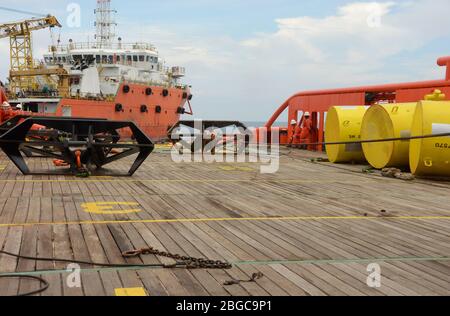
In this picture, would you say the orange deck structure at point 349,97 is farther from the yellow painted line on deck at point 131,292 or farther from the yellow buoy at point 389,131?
the yellow painted line on deck at point 131,292

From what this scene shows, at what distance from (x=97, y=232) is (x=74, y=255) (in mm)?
914

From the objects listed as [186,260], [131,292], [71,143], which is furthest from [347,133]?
[131,292]

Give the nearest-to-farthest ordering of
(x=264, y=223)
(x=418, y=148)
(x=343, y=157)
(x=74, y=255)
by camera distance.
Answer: (x=74, y=255), (x=264, y=223), (x=418, y=148), (x=343, y=157)

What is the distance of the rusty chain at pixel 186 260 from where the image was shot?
4418 mm

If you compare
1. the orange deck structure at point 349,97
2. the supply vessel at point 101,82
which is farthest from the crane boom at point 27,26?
the orange deck structure at point 349,97

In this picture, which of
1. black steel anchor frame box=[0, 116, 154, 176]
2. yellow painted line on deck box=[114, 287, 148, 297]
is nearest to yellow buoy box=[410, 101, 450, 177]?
black steel anchor frame box=[0, 116, 154, 176]

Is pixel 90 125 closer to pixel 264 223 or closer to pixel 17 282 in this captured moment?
pixel 264 223

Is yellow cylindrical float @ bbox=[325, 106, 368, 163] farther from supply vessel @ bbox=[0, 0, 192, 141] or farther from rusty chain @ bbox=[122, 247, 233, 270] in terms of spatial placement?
supply vessel @ bbox=[0, 0, 192, 141]

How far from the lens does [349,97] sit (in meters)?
20.5

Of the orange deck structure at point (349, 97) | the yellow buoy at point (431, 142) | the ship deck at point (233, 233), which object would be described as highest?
the orange deck structure at point (349, 97)

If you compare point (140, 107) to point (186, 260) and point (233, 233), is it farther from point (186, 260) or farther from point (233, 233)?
point (186, 260)

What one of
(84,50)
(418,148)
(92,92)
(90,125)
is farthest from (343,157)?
(84,50)

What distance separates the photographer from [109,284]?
3.89 metres

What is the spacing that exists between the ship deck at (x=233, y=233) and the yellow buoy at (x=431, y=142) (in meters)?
0.96
